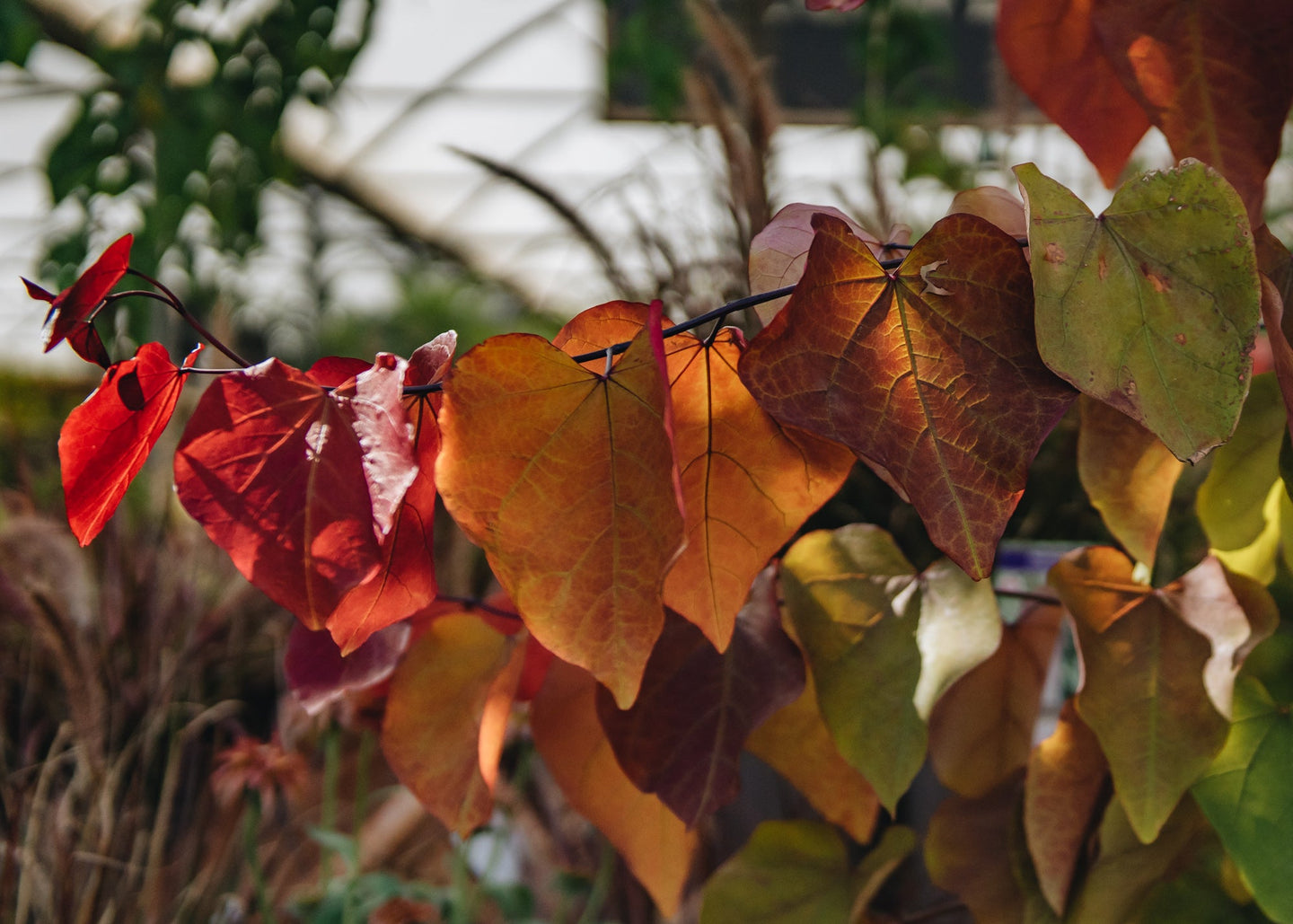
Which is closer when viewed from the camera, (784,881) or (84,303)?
(84,303)

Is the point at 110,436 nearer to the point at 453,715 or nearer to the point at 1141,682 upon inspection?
the point at 453,715

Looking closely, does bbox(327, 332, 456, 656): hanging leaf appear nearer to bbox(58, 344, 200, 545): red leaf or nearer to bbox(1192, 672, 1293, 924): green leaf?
bbox(58, 344, 200, 545): red leaf

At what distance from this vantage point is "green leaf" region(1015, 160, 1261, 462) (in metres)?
0.14

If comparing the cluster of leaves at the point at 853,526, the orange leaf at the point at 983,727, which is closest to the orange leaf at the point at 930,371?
the cluster of leaves at the point at 853,526

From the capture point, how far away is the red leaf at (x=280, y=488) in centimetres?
15

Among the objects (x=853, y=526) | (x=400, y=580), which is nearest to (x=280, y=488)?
(x=400, y=580)

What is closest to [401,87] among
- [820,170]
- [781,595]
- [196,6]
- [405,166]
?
[405,166]

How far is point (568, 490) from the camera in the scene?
0.49 ft

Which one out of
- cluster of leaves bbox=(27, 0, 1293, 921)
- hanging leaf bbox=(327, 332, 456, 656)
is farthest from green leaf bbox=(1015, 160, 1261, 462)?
hanging leaf bbox=(327, 332, 456, 656)

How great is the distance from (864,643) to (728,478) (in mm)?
61

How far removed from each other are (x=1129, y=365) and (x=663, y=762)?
0.38ft

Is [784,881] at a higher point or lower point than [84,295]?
lower

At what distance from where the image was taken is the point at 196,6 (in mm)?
684

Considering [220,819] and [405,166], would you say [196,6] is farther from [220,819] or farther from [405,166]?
[405,166]
